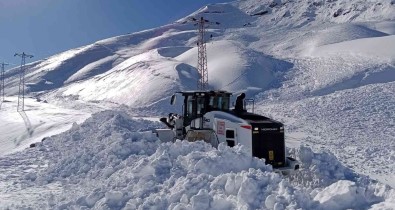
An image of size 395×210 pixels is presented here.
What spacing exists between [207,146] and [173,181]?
9.32 ft

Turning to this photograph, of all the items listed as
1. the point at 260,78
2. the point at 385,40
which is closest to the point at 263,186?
the point at 260,78

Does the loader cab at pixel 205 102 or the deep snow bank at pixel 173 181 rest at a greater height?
the loader cab at pixel 205 102

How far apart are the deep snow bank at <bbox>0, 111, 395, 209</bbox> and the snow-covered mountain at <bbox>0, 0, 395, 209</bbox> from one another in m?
0.03

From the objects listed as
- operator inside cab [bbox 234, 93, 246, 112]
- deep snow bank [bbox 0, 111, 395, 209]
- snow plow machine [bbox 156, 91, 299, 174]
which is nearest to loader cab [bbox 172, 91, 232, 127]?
snow plow machine [bbox 156, 91, 299, 174]

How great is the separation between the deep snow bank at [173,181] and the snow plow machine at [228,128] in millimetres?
961

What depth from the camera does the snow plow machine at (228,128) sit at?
12023mm

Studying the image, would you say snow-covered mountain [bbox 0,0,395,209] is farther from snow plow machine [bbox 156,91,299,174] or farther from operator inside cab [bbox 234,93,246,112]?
operator inside cab [bbox 234,93,246,112]

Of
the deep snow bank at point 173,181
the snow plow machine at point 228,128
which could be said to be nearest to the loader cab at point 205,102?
the snow plow machine at point 228,128

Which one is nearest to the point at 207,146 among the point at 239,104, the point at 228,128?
the point at 228,128

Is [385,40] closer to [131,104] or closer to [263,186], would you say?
[131,104]

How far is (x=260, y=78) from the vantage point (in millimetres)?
48812

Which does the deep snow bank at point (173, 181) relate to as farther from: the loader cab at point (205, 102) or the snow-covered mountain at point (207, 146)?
the loader cab at point (205, 102)

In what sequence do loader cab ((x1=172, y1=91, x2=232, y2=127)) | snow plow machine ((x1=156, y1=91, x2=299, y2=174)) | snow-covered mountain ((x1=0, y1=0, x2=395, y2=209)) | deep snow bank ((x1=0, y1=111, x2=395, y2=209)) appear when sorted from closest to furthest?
1. deep snow bank ((x1=0, y1=111, x2=395, y2=209))
2. snow-covered mountain ((x1=0, y1=0, x2=395, y2=209))
3. snow plow machine ((x1=156, y1=91, x2=299, y2=174))
4. loader cab ((x1=172, y1=91, x2=232, y2=127))

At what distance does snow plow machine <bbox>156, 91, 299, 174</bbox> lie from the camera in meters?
12.0
